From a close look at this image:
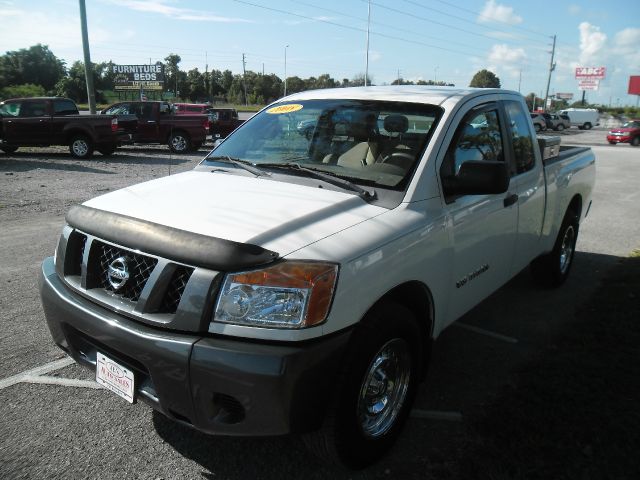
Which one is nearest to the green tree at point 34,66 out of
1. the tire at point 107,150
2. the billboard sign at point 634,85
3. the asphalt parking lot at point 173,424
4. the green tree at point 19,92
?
the green tree at point 19,92

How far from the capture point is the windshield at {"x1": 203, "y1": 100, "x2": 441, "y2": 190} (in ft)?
9.73

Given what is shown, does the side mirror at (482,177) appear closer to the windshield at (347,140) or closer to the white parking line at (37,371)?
the windshield at (347,140)

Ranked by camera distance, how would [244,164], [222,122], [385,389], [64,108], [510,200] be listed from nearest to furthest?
1. [385,389]
2. [244,164]
3. [510,200]
4. [64,108]
5. [222,122]

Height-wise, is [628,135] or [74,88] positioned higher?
[74,88]

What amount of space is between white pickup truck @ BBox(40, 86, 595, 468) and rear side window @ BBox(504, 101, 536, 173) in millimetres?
248

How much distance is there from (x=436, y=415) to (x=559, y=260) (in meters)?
2.86

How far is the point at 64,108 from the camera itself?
52.1 ft

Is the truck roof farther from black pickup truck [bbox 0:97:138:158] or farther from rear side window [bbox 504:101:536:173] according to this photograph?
black pickup truck [bbox 0:97:138:158]

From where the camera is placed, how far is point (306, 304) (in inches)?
80.3

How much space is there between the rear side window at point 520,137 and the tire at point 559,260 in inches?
46.5

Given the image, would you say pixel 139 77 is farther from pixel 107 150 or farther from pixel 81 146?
pixel 81 146

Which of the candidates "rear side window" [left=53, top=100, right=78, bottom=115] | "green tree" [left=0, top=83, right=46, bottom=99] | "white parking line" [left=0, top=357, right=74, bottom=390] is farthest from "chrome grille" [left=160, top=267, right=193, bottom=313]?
"green tree" [left=0, top=83, right=46, bottom=99]

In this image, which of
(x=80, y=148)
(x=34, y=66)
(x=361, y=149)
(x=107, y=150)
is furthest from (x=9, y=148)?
(x=34, y=66)

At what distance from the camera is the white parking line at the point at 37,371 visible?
10.6 feet
